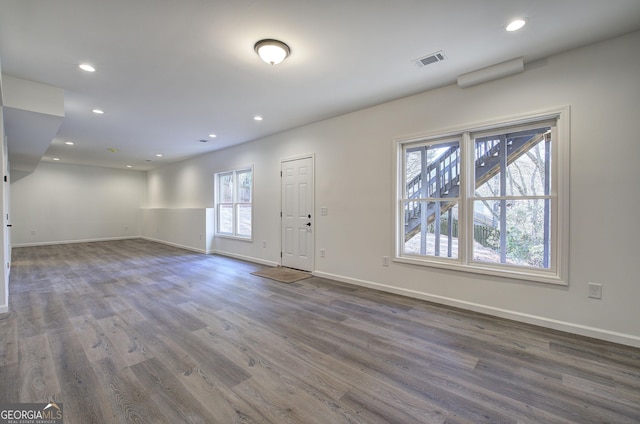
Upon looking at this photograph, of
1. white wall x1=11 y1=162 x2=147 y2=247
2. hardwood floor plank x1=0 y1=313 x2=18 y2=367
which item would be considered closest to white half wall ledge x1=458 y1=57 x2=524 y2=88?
hardwood floor plank x1=0 y1=313 x2=18 y2=367

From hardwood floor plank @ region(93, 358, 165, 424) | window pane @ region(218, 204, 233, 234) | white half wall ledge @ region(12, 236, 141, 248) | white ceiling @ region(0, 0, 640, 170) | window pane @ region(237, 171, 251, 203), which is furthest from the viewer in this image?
white half wall ledge @ region(12, 236, 141, 248)

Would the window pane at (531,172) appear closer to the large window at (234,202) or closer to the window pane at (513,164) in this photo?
the window pane at (513,164)

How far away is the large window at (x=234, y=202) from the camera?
6.26 metres

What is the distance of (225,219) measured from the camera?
6.96 metres

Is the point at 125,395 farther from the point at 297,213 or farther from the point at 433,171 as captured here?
the point at 433,171

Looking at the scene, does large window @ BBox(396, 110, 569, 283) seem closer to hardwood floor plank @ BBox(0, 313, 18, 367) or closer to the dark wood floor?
the dark wood floor

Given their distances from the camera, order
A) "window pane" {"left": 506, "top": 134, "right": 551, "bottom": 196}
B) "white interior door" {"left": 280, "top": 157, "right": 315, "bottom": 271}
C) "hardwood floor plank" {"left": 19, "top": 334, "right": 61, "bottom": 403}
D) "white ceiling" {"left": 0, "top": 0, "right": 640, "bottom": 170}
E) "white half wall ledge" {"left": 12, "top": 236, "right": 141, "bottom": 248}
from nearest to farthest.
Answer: "hardwood floor plank" {"left": 19, "top": 334, "right": 61, "bottom": 403} → "white ceiling" {"left": 0, "top": 0, "right": 640, "bottom": 170} → "window pane" {"left": 506, "top": 134, "right": 551, "bottom": 196} → "white interior door" {"left": 280, "top": 157, "right": 315, "bottom": 271} → "white half wall ledge" {"left": 12, "top": 236, "right": 141, "bottom": 248}

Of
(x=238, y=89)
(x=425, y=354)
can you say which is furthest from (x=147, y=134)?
(x=425, y=354)

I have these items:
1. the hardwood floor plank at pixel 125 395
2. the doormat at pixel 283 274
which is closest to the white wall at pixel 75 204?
the doormat at pixel 283 274

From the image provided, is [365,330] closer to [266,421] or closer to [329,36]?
[266,421]

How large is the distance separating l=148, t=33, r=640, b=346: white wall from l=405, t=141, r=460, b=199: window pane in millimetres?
267

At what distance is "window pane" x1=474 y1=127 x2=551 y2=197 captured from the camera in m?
2.81

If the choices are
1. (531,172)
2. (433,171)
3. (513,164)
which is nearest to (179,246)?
(433,171)

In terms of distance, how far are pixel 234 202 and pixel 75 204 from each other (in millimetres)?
6537
